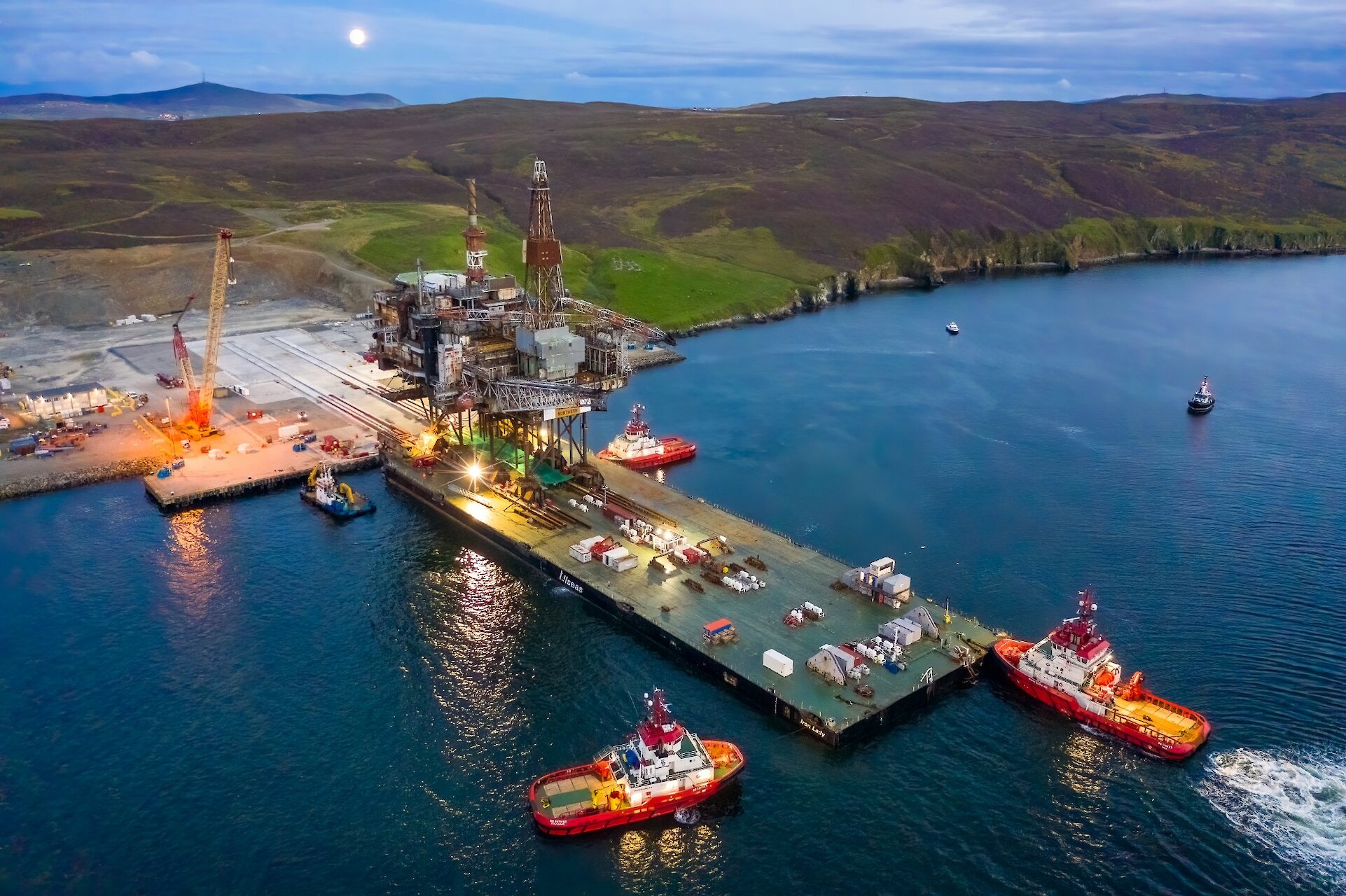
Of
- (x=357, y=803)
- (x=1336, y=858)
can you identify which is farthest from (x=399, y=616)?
(x=1336, y=858)

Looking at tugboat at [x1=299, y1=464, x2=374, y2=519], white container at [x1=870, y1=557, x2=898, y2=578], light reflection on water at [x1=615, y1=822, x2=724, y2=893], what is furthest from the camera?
tugboat at [x1=299, y1=464, x2=374, y2=519]

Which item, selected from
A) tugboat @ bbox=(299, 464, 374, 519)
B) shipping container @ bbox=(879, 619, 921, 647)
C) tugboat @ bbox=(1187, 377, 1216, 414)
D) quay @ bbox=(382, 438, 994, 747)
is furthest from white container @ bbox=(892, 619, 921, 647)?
tugboat @ bbox=(1187, 377, 1216, 414)

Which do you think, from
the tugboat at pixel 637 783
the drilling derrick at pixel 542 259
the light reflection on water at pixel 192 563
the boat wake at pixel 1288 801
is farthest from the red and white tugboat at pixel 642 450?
the boat wake at pixel 1288 801

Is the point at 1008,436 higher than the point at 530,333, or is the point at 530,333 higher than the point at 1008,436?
the point at 530,333

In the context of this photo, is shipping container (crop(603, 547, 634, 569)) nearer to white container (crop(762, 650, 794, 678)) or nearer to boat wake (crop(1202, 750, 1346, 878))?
white container (crop(762, 650, 794, 678))

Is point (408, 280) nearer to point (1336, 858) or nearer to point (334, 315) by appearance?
point (334, 315)

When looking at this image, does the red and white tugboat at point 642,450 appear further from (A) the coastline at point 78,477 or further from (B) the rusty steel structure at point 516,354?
(A) the coastline at point 78,477
